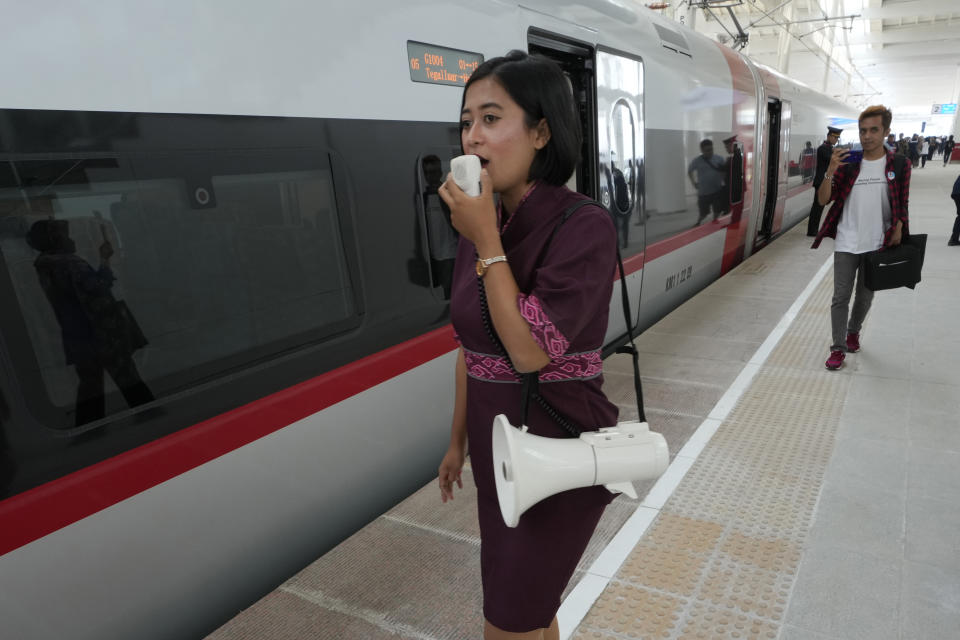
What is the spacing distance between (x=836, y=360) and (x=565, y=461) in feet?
12.8

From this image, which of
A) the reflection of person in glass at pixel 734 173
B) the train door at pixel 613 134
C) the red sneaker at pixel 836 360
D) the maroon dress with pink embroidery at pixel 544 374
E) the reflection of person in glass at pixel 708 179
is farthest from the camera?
the reflection of person in glass at pixel 734 173

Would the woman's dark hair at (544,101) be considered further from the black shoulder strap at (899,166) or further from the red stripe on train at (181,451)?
the black shoulder strap at (899,166)

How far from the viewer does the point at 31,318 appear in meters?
1.51

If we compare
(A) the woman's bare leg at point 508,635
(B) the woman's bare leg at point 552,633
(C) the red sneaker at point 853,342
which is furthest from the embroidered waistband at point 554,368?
(C) the red sneaker at point 853,342

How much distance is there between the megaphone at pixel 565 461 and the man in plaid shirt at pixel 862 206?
3635 millimetres

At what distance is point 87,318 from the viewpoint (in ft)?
5.25

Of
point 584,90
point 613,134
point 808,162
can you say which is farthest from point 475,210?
point 808,162

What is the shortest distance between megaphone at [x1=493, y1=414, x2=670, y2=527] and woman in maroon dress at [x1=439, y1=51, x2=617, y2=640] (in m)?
0.08

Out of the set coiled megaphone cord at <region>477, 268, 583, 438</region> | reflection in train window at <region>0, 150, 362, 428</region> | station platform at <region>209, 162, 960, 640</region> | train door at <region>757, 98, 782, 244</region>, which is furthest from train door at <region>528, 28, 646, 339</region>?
train door at <region>757, 98, 782, 244</region>

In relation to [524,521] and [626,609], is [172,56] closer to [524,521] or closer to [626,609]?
[524,521]

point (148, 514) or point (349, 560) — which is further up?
point (148, 514)

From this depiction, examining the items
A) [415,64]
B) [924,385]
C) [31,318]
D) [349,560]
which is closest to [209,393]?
[31,318]

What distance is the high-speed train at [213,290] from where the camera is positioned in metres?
1.52

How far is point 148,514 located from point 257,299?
69 centimetres
